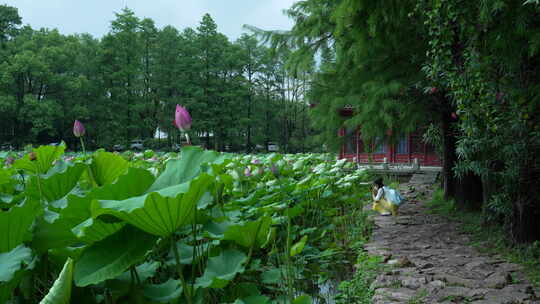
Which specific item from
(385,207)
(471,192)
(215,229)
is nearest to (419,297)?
(215,229)

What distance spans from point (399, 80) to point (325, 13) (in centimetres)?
103

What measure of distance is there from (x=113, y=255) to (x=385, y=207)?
14.3 feet

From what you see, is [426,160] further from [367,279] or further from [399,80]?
[367,279]

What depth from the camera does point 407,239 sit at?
149 inches

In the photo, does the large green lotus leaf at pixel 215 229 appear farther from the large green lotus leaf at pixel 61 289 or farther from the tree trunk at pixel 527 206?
the tree trunk at pixel 527 206

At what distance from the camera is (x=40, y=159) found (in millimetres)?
2105

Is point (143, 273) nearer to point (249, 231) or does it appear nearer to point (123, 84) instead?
point (249, 231)

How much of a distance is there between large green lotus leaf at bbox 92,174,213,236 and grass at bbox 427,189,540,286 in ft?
7.48

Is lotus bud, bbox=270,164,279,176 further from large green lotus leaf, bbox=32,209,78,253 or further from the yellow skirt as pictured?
the yellow skirt

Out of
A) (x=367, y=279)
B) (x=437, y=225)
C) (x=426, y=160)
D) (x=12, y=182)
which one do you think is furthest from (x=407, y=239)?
(x=426, y=160)

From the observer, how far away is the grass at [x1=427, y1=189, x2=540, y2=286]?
9.18ft

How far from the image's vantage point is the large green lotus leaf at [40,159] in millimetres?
2045

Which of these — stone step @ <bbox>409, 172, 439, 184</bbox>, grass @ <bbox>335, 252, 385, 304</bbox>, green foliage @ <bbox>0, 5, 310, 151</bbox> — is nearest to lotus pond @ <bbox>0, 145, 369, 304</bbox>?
grass @ <bbox>335, 252, 385, 304</bbox>

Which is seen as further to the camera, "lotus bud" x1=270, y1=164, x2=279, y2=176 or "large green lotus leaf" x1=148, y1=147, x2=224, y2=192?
"lotus bud" x1=270, y1=164, x2=279, y2=176
